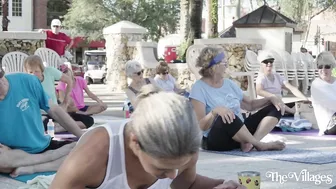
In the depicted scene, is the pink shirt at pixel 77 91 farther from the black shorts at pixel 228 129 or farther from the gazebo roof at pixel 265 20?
the gazebo roof at pixel 265 20

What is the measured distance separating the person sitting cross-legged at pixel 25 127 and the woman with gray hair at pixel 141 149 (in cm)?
248

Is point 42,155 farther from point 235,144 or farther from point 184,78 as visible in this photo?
point 184,78


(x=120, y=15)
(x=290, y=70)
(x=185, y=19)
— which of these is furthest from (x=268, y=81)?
(x=120, y=15)

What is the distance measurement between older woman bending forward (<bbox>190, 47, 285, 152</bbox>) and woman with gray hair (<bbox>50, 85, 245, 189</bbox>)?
3.60 meters

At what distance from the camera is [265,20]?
16.3 metres

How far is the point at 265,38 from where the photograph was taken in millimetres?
16250

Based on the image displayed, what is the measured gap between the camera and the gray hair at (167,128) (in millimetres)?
1937

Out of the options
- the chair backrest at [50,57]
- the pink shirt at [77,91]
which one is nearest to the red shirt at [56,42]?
the chair backrest at [50,57]

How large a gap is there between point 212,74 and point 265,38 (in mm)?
10157

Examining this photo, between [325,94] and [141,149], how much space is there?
6327 millimetres

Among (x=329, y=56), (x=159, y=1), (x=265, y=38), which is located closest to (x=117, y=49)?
(x=265, y=38)

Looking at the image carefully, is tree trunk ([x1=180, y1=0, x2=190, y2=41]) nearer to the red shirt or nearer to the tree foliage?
the red shirt

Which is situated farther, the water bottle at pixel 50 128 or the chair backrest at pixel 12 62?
the chair backrest at pixel 12 62

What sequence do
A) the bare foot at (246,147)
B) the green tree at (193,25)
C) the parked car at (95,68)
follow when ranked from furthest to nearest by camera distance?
1. the parked car at (95,68)
2. the green tree at (193,25)
3. the bare foot at (246,147)
